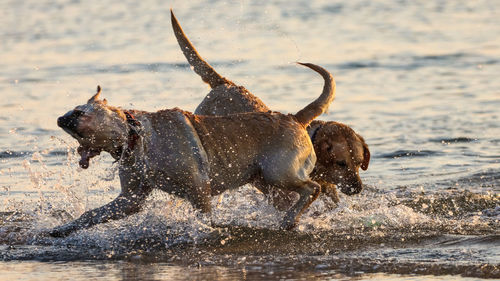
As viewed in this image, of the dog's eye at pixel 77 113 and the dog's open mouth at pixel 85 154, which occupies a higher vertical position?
the dog's eye at pixel 77 113

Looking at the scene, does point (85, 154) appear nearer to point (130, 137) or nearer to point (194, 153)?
point (130, 137)

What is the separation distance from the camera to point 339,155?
8711 mm

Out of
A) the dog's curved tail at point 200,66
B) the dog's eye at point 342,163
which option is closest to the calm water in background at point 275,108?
the dog's eye at point 342,163

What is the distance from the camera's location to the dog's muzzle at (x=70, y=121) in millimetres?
6555

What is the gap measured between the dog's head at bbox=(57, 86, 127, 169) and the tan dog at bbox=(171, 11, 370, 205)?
6.55 feet

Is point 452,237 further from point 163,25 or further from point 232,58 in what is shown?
point 163,25

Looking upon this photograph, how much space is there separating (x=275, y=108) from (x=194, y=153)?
18.1ft

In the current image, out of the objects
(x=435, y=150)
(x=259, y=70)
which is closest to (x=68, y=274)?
(x=435, y=150)

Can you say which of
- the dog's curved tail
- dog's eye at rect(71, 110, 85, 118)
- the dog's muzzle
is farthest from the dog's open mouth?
the dog's curved tail

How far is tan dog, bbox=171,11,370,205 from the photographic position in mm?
8695

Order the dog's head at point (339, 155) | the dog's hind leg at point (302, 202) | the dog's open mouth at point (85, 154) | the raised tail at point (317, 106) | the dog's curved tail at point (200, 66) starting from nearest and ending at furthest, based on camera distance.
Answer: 1. the dog's open mouth at point (85, 154)
2. the dog's hind leg at point (302, 202)
3. the raised tail at point (317, 106)
4. the dog's head at point (339, 155)
5. the dog's curved tail at point (200, 66)

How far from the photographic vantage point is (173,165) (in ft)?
24.1

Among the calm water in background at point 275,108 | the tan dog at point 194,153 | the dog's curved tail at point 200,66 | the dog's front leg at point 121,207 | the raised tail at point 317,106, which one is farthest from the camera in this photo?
the dog's curved tail at point 200,66

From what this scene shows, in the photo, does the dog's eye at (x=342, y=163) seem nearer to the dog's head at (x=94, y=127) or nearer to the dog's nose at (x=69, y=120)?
the dog's head at (x=94, y=127)
